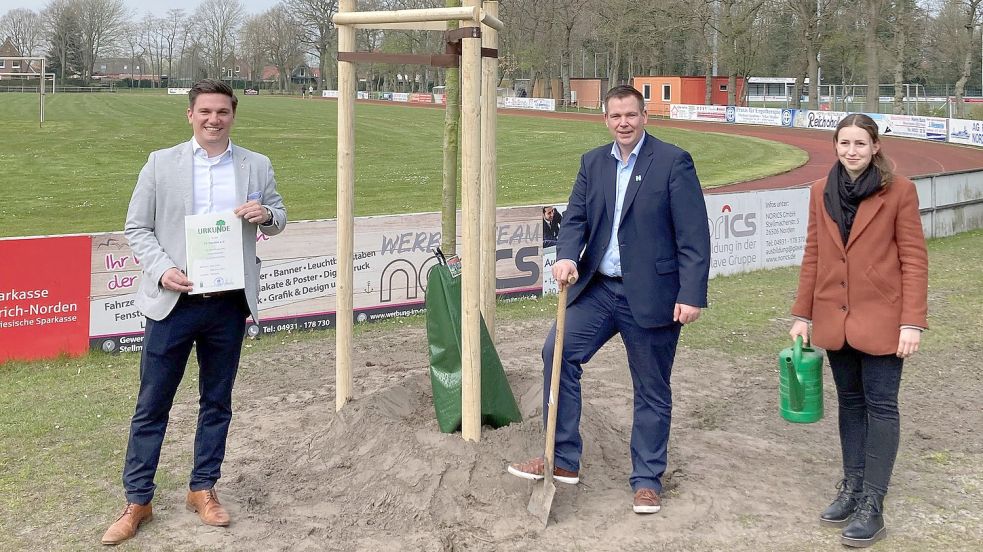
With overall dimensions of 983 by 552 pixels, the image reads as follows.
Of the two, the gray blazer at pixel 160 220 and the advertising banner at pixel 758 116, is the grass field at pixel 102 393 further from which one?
the advertising banner at pixel 758 116

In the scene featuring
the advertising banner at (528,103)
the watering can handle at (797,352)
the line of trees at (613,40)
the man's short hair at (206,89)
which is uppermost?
the line of trees at (613,40)

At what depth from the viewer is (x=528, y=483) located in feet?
17.0

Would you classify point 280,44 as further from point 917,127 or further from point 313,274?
point 313,274

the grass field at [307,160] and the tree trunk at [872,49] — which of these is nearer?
the grass field at [307,160]

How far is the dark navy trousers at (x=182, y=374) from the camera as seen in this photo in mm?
4719

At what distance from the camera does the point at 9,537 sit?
478 cm

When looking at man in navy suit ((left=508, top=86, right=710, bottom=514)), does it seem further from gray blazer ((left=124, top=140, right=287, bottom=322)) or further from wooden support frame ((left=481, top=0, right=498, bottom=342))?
gray blazer ((left=124, top=140, right=287, bottom=322))

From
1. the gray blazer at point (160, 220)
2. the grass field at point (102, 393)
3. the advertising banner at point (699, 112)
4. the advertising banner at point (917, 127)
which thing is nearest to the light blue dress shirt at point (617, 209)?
the gray blazer at point (160, 220)

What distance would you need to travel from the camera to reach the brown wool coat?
4629 millimetres

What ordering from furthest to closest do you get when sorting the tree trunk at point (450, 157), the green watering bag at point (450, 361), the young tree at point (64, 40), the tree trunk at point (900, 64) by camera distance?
the young tree at point (64, 40) < the tree trunk at point (900, 64) < the tree trunk at point (450, 157) < the green watering bag at point (450, 361)

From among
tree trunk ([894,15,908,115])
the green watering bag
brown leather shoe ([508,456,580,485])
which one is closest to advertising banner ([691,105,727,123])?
tree trunk ([894,15,908,115])

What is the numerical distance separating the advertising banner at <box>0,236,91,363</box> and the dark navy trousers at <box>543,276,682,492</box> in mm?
5247

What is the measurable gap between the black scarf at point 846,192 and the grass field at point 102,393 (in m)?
3.61

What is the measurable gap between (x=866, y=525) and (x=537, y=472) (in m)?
1.55
